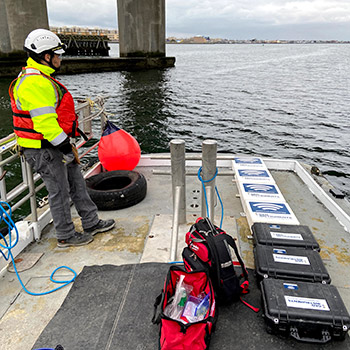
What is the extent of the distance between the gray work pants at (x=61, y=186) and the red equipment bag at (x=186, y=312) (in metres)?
1.64

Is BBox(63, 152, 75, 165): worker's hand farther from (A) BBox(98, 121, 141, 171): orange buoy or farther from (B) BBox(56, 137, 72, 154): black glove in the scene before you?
(A) BBox(98, 121, 141, 171): orange buoy

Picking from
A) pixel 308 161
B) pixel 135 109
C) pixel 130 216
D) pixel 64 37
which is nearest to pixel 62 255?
pixel 130 216

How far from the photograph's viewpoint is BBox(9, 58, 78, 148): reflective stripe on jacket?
304 cm

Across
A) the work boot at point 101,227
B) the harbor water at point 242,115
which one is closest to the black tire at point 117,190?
the work boot at point 101,227

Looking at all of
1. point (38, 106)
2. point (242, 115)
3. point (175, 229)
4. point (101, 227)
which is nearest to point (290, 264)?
point (175, 229)

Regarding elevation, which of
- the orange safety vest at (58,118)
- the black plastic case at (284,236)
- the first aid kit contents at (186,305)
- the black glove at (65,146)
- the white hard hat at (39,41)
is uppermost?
the white hard hat at (39,41)

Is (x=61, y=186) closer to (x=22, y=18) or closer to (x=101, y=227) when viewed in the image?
(x=101, y=227)

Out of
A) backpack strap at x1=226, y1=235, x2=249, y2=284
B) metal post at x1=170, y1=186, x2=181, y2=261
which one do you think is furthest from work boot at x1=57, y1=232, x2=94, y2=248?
backpack strap at x1=226, y1=235, x2=249, y2=284

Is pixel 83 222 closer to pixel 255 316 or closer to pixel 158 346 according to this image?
pixel 158 346

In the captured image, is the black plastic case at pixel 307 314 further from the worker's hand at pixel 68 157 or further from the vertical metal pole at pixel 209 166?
the worker's hand at pixel 68 157

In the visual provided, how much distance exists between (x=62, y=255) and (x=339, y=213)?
3.70m

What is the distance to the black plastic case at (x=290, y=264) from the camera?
2838 millimetres

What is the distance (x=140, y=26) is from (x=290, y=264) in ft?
140

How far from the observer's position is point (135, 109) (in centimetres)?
2027
